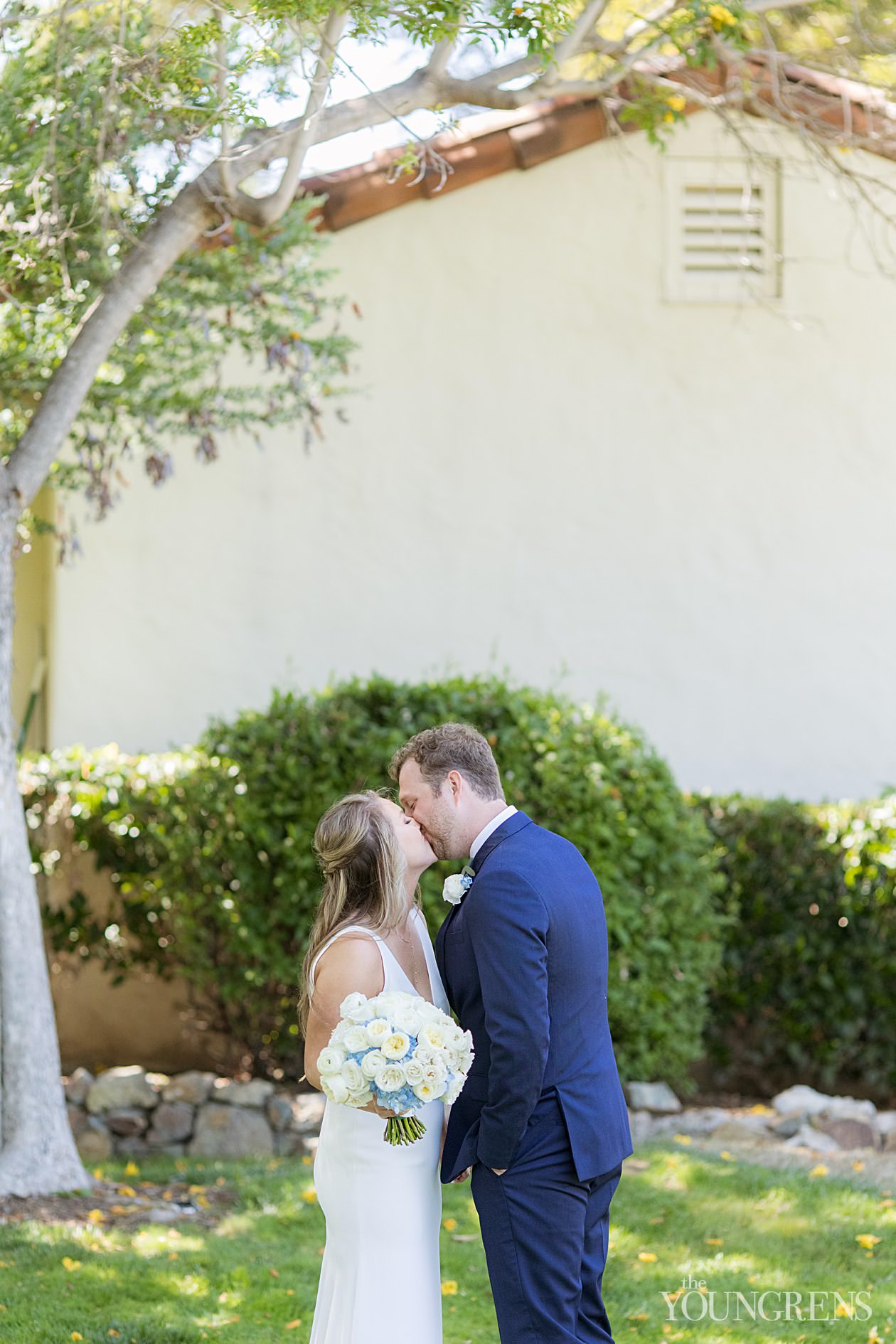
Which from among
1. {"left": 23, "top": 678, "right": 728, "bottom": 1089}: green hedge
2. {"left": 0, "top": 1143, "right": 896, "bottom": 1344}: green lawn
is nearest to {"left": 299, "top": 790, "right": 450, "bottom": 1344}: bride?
{"left": 0, "top": 1143, "right": 896, "bottom": 1344}: green lawn

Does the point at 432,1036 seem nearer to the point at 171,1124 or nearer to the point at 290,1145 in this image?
the point at 290,1145

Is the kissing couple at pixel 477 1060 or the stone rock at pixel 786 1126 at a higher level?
the kissing couple at pixel 477 1060

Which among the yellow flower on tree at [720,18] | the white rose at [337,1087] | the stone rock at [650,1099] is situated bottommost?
the stone rock at [650,1099]

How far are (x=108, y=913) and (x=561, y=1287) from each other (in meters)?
5.42

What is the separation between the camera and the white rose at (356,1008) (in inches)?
132

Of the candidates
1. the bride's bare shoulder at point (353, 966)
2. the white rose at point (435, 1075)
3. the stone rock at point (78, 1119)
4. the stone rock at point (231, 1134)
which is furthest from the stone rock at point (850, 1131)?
the white rose at point (435, 1075)

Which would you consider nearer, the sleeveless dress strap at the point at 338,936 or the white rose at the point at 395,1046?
the white rose at the point at 395,1046

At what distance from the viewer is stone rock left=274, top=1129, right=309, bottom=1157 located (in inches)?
280

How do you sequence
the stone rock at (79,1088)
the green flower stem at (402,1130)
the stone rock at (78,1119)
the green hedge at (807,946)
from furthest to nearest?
the green hedge at (807,946), the stone rock at (79,1088), the stone rock at (78,1119), the green flower stem at (402,1130)

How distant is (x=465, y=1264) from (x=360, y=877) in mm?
2362

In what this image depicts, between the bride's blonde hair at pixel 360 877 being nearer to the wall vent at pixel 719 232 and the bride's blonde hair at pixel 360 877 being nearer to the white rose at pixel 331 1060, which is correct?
the white rose at pixel 331 1060

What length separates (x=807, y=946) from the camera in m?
8.31

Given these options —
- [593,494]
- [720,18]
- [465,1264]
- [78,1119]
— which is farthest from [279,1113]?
[720,18]

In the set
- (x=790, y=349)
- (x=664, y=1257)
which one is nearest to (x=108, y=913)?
(x=664, y=1257)
